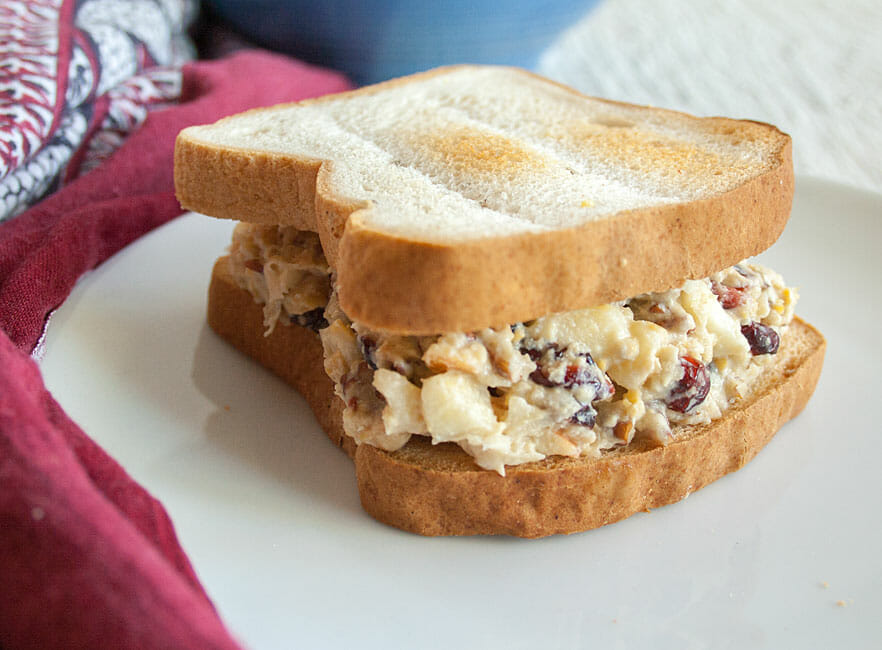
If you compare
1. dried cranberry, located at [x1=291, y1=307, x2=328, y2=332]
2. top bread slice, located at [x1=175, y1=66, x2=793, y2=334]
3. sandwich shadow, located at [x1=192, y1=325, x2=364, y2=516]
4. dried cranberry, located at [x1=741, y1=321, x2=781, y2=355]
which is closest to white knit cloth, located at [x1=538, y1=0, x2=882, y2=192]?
top bread slice, located at [x1=175, y1=66, x2=793, y2=334]

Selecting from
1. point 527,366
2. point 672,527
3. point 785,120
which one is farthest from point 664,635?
point 785,120

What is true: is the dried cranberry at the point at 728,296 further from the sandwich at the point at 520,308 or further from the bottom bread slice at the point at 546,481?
the bottom bread slice at the point at 546,481

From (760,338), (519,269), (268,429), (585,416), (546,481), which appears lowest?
(268,429)

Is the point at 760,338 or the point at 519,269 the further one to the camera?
the point at 760,338

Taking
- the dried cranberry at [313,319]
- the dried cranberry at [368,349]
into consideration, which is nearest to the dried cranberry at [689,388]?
the dried cranberry at [368,349]

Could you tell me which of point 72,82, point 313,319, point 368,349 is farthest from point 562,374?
point 72,82

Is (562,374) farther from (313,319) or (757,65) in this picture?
(757,65)
